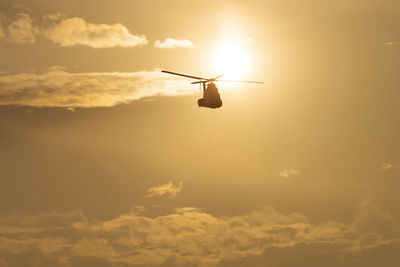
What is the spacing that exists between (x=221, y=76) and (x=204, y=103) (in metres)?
6.74

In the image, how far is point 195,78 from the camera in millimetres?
102625

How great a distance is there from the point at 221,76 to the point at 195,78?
552 centimetres

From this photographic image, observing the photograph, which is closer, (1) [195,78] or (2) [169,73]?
(2) [169,73]

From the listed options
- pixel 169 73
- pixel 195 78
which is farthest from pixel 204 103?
pixel 169 73

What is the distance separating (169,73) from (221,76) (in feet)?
50.9

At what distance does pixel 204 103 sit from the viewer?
10606 centimetres

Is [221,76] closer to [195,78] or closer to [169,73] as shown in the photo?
[195,78]

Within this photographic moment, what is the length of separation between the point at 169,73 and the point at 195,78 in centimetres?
1148

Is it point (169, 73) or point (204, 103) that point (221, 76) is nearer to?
point (204, 103)

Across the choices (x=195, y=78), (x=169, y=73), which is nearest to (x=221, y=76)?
(x=195, y=78)

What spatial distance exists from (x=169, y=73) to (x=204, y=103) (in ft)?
52.6

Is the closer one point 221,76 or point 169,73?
point 169,73
